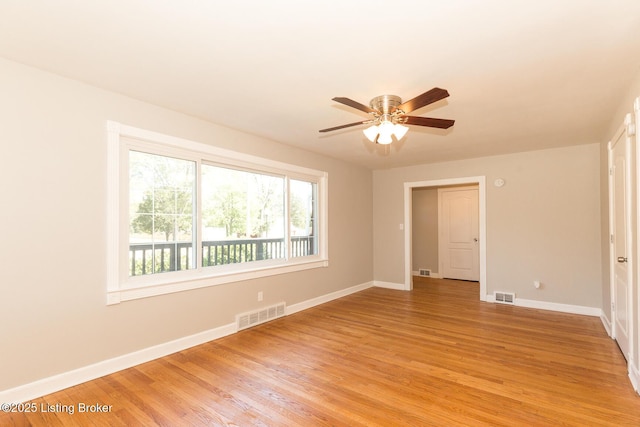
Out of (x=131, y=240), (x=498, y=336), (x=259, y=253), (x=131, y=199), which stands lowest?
(x=498, y=336)

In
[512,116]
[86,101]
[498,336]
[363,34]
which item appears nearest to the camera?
[363,34]

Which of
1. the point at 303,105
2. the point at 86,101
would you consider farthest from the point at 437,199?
the point at 86,101

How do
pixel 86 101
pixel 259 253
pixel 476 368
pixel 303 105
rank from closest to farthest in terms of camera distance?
1. pixel 86 101
2. pixel 476 368
3. pixel 303 105
4. pixel 259 253

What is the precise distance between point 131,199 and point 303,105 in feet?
6.16

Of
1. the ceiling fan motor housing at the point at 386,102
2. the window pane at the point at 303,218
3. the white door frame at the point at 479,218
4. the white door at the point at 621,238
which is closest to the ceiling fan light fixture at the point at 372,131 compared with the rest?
the ceiling fan motor housing at the point at 386,102

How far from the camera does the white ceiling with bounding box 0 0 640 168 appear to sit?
176cm

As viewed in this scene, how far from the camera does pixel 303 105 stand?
10.3 feet

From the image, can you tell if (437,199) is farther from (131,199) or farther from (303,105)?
(131,199)

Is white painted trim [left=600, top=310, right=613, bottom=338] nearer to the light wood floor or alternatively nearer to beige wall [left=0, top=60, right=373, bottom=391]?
the light wood floor

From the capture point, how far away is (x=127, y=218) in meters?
2.93

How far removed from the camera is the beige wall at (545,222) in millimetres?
4629

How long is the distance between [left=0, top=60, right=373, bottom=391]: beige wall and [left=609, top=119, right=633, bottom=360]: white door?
13.7 ft

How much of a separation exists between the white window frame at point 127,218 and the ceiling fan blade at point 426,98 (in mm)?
2227

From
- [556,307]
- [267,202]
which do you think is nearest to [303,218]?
[267,202]
